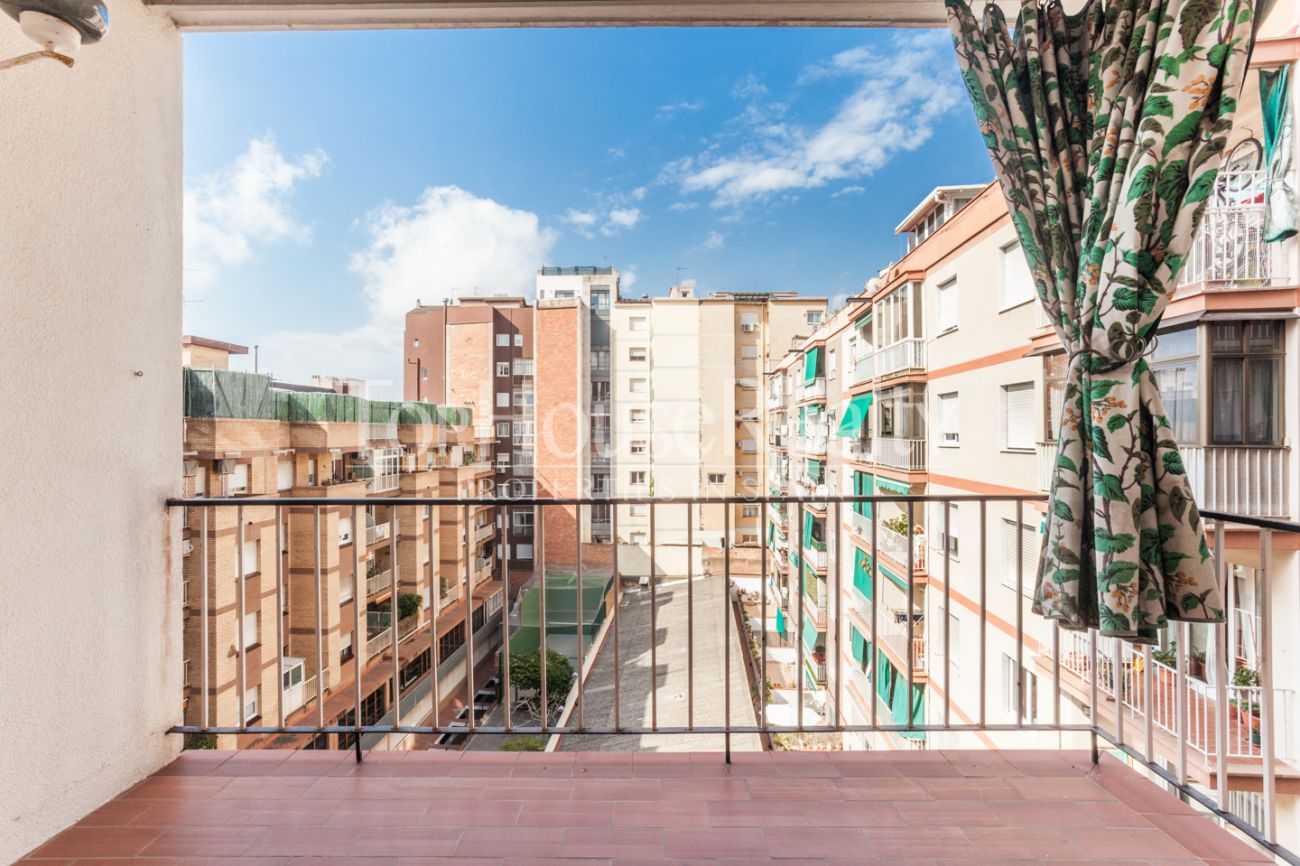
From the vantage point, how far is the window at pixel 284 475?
2.01 m

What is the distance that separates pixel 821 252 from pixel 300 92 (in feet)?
8.15

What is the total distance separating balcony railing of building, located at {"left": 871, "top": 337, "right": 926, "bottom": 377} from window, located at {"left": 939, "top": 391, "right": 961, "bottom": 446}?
0.82ft

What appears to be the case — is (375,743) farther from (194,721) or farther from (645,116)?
(645,116)

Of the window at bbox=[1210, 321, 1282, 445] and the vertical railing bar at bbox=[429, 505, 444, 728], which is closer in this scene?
the vertical railing bar at bbox=[429, 505, 444, 728]

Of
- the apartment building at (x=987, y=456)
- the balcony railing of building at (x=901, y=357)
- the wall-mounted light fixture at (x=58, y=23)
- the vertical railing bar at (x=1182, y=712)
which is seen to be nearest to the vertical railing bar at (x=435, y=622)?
the apartment building at (x=987, y=456)

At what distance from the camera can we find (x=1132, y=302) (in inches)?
46.8

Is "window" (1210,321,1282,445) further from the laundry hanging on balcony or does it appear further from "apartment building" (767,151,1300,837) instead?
the laundry hanging on balcony

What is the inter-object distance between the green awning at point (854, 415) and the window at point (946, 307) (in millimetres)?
563

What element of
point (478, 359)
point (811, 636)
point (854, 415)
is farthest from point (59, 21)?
point (811, 636)

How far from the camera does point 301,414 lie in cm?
228

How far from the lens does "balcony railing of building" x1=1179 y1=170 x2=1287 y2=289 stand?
1.93 m

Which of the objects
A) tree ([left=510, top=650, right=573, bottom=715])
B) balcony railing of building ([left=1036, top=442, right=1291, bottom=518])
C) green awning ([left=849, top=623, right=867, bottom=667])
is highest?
balcony railing of building ([left=1036, top=442, right=1291, bottom=518])

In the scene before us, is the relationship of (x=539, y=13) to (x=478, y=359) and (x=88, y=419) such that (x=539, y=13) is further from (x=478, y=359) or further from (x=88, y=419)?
(x=88, y=419)

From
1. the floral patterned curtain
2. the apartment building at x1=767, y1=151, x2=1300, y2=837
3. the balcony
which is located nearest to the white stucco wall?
the apartment building at x1=767, y1=151, x2=1300, y2=837
